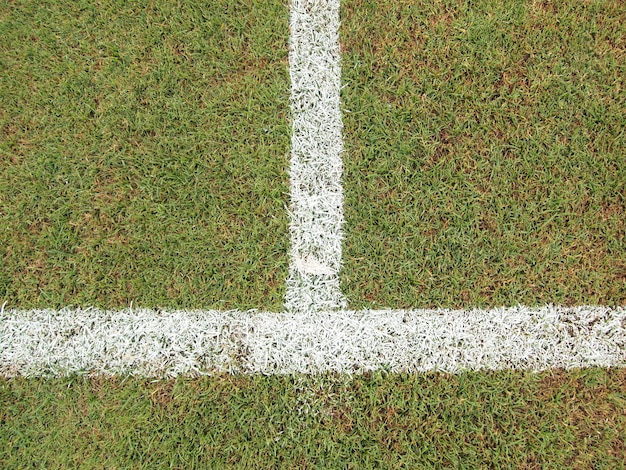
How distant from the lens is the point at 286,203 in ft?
5.81

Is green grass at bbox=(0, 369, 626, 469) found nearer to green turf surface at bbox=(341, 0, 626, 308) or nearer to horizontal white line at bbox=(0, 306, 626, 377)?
horizontal white line at bbox=(0, 306, 626, 377)

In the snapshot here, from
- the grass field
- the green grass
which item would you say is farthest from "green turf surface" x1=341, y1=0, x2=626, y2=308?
the green grass

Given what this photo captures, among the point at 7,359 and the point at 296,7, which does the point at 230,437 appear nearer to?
the point at 7,359

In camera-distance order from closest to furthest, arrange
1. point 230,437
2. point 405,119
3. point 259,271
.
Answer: point 230,437
point 259,271
point 405,119

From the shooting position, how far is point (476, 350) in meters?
1.65

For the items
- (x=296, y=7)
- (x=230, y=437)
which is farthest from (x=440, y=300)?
(x=296, y=7)

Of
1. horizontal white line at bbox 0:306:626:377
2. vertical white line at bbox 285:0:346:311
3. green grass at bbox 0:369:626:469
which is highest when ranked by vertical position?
vertical white line at bbox 285:0:346:311

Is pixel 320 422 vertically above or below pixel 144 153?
below

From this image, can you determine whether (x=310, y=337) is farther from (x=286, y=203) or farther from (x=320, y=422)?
(x=286, y=203)

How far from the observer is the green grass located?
1599 millimetres

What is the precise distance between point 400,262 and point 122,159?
127 centimetres

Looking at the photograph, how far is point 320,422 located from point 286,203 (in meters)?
0.88

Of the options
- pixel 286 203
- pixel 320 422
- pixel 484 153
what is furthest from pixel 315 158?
pixel 320 422

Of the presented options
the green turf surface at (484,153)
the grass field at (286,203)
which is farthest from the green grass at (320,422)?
the green turf surface at (484,153)
